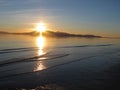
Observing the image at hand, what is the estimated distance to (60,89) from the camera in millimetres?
14758

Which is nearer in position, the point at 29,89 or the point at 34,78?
the point at 29,89

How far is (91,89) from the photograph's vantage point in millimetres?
14898

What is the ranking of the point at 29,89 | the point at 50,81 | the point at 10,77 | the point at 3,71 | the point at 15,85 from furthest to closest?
the point at 3,71
the point at 10,77
the point at 50,81
the point at 15,85
the point at 29,89

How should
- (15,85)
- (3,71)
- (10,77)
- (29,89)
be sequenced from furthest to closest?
(3,71) → (10,77) → (15,85) → (29,89)

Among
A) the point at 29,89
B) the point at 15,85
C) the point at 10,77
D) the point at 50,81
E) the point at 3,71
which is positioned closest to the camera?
the point at 29,89

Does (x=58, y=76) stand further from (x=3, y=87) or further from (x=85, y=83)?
(x=3, y=87)

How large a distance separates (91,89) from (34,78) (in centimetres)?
497

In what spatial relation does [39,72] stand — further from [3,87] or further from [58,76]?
[3,87]

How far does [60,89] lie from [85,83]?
2443mm

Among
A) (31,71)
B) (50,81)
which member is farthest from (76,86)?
(31,71)

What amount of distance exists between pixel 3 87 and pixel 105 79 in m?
7.70

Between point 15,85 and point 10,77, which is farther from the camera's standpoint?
point 10,77

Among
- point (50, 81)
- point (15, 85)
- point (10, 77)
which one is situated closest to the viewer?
point (15, 85)

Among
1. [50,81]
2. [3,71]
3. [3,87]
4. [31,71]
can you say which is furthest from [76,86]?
[3,71]
